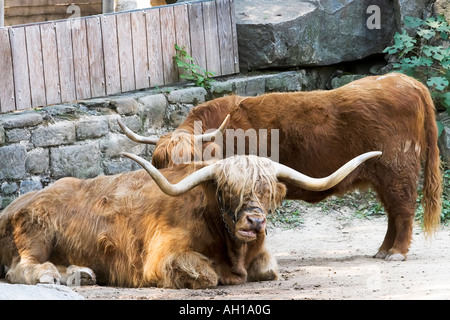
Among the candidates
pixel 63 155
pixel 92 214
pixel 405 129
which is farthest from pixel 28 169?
pixel 405 129

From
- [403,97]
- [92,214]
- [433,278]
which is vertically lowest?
[433,278]

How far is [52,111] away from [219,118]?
1.78 metres

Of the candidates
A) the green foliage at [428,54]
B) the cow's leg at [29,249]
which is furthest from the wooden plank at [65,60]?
the green foliage at [428,54]

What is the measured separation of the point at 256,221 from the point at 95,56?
387 cm

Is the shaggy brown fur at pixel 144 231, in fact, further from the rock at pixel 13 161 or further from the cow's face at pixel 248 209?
the rock at pixel 13 161

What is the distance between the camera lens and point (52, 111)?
802 centimetres

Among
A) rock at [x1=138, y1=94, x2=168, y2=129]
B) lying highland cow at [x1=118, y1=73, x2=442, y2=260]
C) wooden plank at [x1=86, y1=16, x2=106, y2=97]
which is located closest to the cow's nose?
lying highland cow at [x1=118, y1=73, x2=442, y2=260]

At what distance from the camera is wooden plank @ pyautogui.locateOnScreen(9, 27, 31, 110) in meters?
7.82

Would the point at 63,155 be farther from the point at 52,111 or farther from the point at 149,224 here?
the point at 149,224

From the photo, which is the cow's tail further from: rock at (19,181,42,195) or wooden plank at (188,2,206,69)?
rock at (19,181,42,195)

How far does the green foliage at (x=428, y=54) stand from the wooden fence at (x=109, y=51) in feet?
6.74

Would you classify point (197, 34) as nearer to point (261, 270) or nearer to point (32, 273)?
point (261, 270)

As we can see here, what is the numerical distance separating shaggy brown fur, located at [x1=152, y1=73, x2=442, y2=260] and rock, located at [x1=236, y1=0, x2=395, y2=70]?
2866 mm

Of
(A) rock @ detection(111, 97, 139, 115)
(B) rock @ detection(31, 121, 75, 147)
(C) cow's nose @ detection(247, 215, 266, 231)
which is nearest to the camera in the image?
(C) cow's nose @ detection(247, 215, 266, 231)
